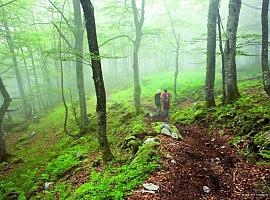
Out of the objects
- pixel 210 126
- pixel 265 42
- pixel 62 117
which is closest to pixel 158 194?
pixel 210 126

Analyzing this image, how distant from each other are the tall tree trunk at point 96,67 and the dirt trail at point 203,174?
2162 mm

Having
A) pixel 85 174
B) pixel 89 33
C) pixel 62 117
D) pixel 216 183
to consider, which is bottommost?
pixel 62 117

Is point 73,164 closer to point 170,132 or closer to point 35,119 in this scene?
point 170,132

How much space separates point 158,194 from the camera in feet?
20.0

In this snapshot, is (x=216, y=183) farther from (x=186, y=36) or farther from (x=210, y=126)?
(x=186, y=36)

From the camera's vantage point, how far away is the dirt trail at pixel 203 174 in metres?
6.14

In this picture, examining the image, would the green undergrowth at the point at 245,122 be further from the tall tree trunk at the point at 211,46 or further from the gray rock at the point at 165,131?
the gray rock at the point at 165,131

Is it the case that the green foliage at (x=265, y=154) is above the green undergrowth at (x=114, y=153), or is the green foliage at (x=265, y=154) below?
above

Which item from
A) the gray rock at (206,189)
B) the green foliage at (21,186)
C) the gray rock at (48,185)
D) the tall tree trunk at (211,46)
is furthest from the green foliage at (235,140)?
the green foliage at (21,186)

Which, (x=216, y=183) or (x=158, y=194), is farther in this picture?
(x=216, y=183)

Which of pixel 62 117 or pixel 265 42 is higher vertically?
pixel 265 42

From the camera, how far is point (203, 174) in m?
7.11

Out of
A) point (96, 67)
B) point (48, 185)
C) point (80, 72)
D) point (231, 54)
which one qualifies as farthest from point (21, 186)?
point (231, 54)

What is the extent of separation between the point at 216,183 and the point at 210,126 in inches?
190
